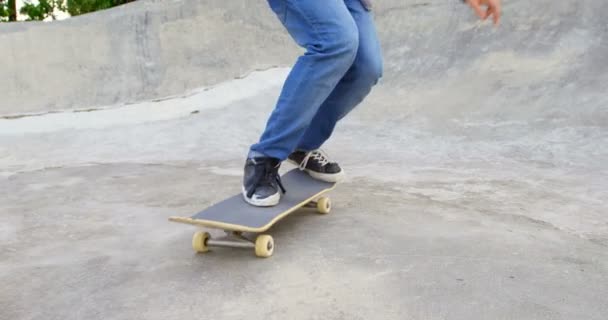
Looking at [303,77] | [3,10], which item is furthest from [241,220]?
[3,10]

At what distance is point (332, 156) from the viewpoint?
458 centimetres

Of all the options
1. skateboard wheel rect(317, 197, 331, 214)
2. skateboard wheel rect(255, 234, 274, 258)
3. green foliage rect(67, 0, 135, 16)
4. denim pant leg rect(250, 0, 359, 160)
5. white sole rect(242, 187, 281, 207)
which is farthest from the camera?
green foliage rect(67, 0, 135, 16)

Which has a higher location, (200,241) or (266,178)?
(266,178)

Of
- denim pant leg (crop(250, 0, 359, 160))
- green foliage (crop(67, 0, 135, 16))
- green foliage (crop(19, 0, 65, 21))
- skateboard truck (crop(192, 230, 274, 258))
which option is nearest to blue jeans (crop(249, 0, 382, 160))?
denim pant leg (crop(250, 0, 359, 160))

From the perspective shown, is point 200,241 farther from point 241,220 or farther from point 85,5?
point 85,5

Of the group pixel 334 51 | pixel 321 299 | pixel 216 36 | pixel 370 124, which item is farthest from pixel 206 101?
pixel 321 299

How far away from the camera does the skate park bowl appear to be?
1.93 metres

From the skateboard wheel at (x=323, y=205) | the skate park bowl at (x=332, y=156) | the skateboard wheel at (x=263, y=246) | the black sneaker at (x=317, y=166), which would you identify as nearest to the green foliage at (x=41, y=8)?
the skate park bowl at (x=332, y=156)

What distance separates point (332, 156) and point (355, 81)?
6.47 feet

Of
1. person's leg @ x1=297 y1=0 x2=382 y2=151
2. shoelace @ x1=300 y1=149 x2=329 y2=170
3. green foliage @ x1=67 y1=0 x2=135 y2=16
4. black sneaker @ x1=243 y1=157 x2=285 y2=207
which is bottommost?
green foliage @ x1=67 y1=0 x2=135 y2=16

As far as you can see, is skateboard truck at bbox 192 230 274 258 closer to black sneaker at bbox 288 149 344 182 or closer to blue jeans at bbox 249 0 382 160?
blue jeans at bbox 249 0 382 160

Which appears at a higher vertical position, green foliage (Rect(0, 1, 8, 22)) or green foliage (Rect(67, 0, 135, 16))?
green foliage (Rect(67, 0, 135, 16))

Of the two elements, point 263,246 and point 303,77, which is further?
point 303,77

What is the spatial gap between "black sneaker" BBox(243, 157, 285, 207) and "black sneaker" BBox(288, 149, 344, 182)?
1.38 ft
